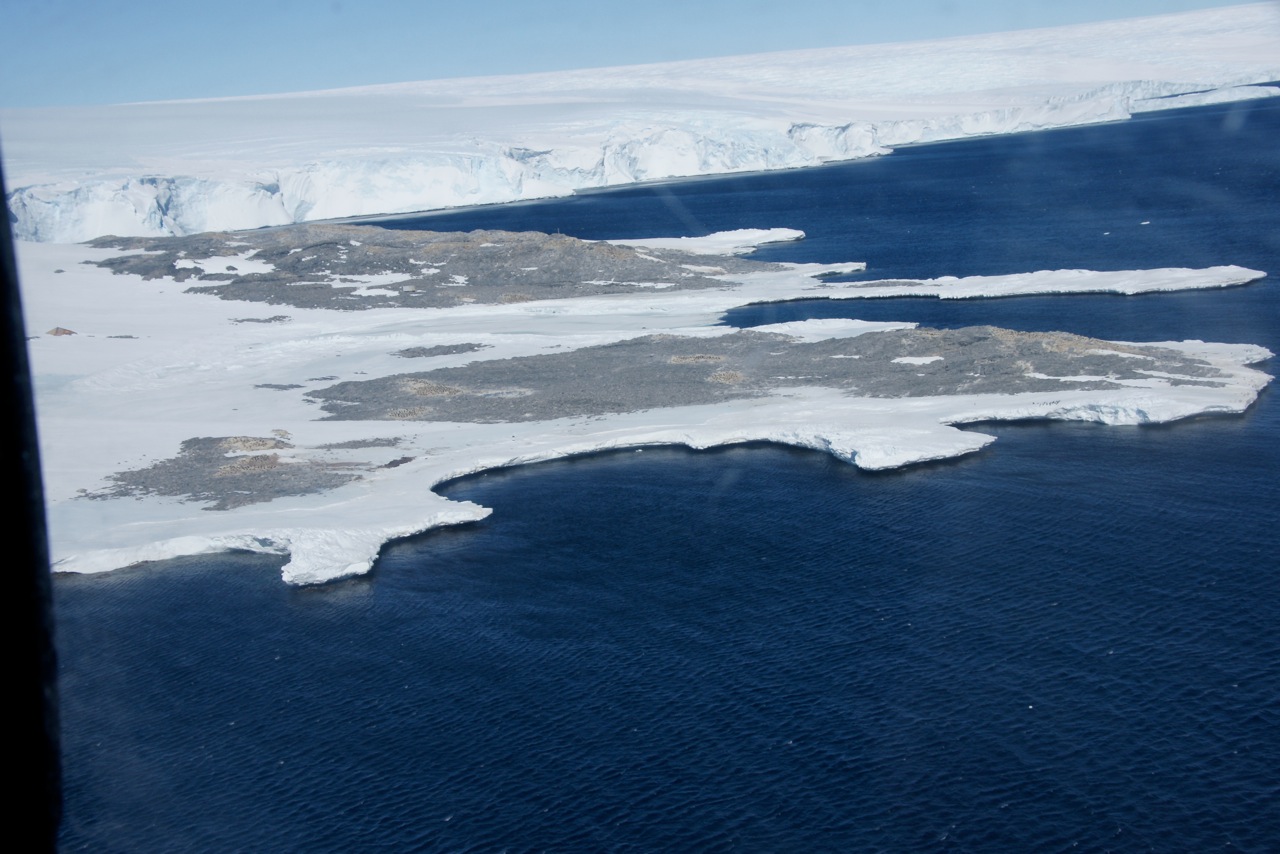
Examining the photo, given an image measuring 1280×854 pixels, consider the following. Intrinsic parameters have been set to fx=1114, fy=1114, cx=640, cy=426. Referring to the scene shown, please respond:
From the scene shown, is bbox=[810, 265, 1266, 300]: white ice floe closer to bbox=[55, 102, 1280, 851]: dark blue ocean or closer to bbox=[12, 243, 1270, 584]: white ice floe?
bbox=[12, 243, 1270, 584]: white ice floe

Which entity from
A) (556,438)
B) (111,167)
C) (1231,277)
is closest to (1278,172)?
(1231,277)

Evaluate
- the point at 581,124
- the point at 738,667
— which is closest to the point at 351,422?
the point at 738,667

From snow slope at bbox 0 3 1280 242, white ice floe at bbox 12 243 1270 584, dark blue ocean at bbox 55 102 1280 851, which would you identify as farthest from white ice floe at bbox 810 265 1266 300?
snow slope at bbox 0 3 1280 242

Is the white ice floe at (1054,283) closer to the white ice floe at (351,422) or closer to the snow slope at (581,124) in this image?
the white ice floe at (351,422)

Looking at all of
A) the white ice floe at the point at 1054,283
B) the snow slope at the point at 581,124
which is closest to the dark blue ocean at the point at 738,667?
the white ice floe at the point at 1054,283

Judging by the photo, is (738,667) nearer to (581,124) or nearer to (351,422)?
(351,422)
